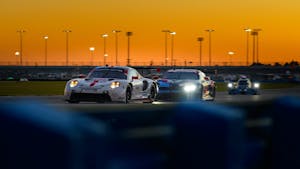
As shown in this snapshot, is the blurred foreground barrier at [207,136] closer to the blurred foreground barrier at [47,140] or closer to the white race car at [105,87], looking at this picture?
the blurred foreground barrier at [47,140]

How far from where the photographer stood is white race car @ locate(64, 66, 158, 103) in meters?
20.3

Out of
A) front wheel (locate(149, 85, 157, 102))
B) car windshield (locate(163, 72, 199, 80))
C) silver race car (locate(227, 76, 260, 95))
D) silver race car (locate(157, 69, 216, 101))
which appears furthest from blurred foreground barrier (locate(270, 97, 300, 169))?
silver race car (locate(227, 76, 260, 95))

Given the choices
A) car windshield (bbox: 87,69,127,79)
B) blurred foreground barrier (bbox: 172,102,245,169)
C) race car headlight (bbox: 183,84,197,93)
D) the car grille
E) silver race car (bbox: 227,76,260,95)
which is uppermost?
car windshield (bbox: 87,69,127,79)

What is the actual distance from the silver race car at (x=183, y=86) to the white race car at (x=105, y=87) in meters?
4.52

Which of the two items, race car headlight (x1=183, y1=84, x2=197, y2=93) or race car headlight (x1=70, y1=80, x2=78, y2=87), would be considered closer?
race car headlight (x1=70, y1=80, x2=78, y2=87)

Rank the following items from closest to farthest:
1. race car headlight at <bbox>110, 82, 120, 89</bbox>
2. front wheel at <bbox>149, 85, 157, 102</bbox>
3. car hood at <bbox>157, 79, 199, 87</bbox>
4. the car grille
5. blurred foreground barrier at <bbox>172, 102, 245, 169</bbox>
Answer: blurred foreground barrier at <bbox>172, 102, 245, 169</bbox>, the car grille, race car headlight at <bbox>110, 82, 120, 89</bbox>, front wheel at <bbox>149, 85, 157, 102</bbox>, car hood at <bbox>157, 79, 199, 87</bbox>

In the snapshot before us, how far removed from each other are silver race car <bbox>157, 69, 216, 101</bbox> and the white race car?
4.52m

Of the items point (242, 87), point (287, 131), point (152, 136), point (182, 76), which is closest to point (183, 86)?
point (182, 76)

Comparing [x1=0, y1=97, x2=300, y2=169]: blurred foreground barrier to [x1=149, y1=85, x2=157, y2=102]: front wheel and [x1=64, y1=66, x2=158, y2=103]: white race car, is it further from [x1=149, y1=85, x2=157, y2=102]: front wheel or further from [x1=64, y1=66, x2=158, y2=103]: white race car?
[x1=149, y1=85, x2=157, y2=102]: front wheel

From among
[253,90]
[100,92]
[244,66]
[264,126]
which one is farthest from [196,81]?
[244,66]

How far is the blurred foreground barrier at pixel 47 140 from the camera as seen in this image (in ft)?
7.86

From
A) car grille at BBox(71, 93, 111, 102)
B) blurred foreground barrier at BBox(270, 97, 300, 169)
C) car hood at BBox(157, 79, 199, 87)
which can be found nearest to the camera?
blurred foreground barrier at BBox(270, 97, 300, 169)

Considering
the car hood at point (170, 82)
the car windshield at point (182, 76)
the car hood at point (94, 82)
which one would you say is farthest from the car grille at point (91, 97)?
the car windshield at point (182, 76)

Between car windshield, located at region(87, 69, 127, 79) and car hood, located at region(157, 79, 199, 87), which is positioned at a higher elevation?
car windshield, located at region(87, 69, 127, 79)
